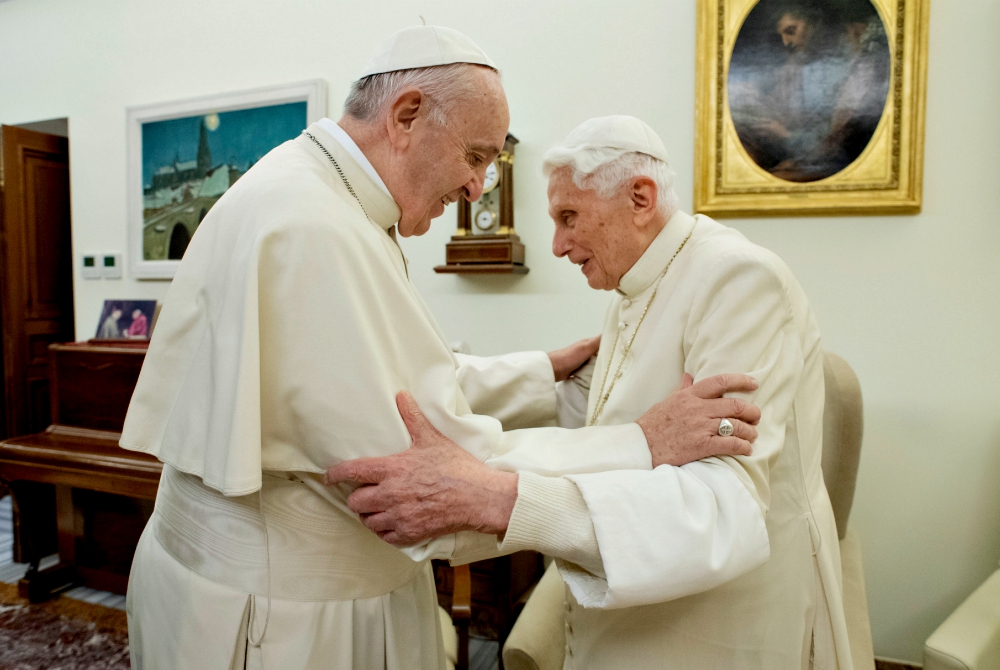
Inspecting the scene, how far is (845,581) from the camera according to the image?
2104mm

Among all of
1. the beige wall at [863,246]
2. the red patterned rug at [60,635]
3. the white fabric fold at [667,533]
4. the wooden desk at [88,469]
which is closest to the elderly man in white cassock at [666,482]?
the white fabric fold at [667,533]

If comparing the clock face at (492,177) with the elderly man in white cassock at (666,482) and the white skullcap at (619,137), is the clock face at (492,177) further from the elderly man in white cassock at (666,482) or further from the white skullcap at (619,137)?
the white skullcap at (619,137)

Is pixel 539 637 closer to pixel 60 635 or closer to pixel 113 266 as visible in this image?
pixel 60 635

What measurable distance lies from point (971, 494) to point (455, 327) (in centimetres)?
245

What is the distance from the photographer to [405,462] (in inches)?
39.4

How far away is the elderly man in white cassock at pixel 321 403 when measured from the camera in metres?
1.01

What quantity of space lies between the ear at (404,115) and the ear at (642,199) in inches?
21.0

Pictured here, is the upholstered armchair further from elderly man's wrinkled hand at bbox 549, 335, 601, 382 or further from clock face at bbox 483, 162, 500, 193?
clock face at bbox 483, 162, 500, 193

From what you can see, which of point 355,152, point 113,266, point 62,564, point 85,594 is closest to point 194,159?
point 113,266

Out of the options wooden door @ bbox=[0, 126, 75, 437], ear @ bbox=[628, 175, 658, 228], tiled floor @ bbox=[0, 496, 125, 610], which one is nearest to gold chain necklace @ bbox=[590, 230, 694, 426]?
ear @ bbox=[628, 175, 658, 228]

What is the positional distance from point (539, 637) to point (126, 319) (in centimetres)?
344

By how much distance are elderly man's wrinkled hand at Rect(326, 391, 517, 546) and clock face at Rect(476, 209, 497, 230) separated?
7.23 ft

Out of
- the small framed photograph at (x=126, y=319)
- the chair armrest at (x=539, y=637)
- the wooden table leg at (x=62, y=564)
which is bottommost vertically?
the wooden table leg at (x=62, y=564)

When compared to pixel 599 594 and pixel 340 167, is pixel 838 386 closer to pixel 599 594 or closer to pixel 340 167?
pixel 599 594
